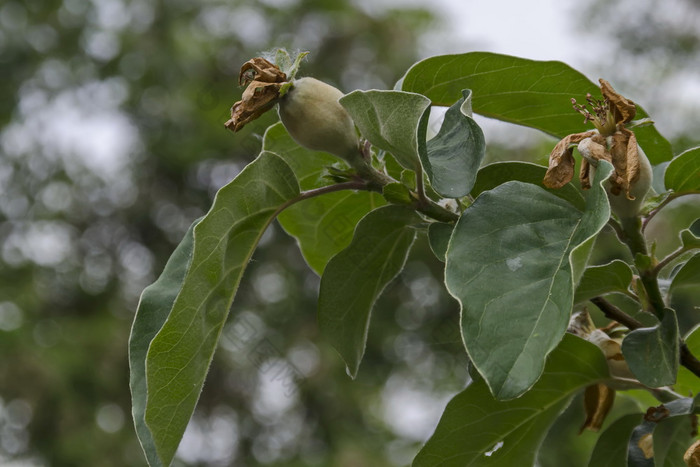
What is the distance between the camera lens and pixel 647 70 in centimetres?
657

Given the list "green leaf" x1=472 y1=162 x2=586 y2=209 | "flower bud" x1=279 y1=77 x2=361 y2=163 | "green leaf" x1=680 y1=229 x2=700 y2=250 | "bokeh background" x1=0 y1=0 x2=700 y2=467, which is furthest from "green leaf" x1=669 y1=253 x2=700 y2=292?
"bokeh background" x1=0 y1=0 x2=700 y2=467

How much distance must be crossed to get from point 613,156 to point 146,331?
1.04ft

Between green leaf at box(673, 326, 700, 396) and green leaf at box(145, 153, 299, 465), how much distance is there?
0.36 m

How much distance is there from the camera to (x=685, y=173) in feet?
1.98

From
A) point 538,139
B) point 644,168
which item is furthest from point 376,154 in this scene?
point 538,139

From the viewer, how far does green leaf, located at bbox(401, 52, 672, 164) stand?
2.11ft

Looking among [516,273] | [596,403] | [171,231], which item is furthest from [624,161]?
[171,231]

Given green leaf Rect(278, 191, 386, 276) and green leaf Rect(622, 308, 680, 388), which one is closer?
green leaf Rect(622, 308, 680, 388)

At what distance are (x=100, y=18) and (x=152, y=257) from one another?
167 cm

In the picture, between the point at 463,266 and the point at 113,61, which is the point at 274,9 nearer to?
the point at 113,61

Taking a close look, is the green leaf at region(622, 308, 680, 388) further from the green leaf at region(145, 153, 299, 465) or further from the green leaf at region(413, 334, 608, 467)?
the green leaf at region(145, 153, 299, 465)

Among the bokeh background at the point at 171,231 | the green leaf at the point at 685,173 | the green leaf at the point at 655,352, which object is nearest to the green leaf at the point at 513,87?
the green leaf at the point at 685,173

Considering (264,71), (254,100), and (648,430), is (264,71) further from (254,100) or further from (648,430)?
(648,430)

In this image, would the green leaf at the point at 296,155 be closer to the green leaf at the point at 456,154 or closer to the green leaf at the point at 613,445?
the green leaf at the point at 456,154
